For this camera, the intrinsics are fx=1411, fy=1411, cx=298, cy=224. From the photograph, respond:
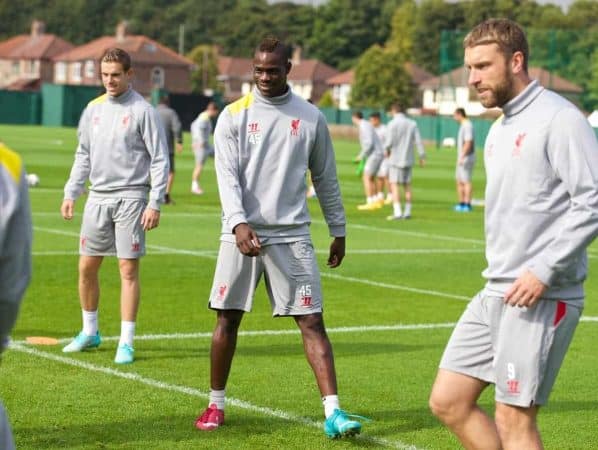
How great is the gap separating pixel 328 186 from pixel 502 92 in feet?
9.10

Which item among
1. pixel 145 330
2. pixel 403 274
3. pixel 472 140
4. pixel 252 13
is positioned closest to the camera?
pixel 145 330

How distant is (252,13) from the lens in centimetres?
18225

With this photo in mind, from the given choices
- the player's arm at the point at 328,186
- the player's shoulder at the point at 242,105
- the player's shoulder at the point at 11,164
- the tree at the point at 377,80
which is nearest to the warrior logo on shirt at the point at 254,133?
the player's shoulder at the point at 242,105

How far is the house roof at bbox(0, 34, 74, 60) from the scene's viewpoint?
16425cm

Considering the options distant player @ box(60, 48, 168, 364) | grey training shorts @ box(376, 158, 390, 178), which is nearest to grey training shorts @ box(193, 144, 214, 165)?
grey training shorts @ box(376, 158, 390, 178)

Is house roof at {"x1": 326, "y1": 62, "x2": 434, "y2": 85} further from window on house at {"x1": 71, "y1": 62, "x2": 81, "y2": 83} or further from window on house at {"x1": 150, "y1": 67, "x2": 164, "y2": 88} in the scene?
window on house at {"x1": 71, "y1": 62, "x2": 81, "y2": 83}

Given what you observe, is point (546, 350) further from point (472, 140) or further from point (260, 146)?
point (472, 140)

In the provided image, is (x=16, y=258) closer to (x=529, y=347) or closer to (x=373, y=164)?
(x=529, y=347)

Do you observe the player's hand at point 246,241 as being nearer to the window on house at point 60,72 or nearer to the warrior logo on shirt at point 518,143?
the warrior logo on shirt at point 518,143

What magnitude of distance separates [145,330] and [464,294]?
4377mm

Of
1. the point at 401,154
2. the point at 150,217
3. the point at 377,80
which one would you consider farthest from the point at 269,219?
the point at 377,80

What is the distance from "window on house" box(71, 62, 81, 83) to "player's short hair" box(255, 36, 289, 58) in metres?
151

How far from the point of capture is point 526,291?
578 centimetres

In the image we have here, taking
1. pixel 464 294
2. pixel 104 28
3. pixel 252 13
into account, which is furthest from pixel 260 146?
pixel 104 28
